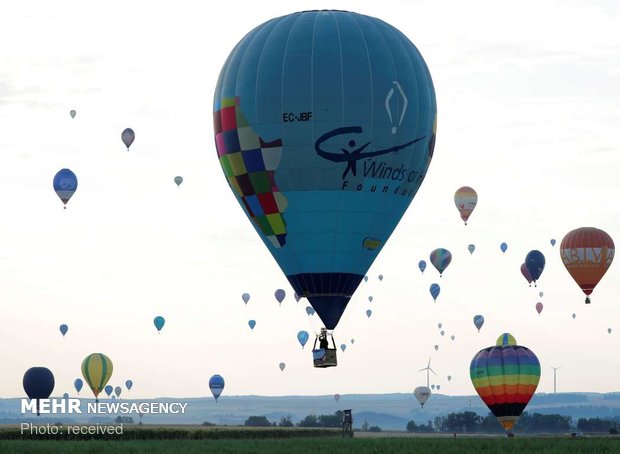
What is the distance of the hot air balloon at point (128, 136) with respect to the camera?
311ft

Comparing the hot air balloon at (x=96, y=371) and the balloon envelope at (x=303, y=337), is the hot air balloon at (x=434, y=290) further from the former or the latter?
the hot air balloon at (x=96, y=371)

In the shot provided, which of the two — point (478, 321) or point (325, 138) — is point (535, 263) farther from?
point (325, 138)

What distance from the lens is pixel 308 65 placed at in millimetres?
58625

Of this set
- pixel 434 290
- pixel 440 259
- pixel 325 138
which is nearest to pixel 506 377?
pixel 440 259

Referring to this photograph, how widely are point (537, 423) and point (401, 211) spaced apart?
422 ft

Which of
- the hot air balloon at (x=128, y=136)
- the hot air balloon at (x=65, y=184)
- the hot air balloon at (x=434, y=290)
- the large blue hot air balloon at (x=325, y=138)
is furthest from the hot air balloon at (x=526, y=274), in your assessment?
the large blue hot air balloon at (x=325, y=138)

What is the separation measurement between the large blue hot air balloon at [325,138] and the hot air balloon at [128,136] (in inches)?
1339

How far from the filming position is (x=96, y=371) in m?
118

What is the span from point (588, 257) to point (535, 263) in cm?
879

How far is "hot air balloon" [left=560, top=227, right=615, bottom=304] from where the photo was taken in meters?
94.6

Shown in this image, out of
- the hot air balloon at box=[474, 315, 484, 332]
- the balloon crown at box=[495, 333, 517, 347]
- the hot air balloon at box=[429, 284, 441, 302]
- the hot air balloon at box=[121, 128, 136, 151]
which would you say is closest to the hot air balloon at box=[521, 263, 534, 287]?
the balloon crown at box=[495, 333, 517, 347]

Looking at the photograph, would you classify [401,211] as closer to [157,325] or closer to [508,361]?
[508,361]

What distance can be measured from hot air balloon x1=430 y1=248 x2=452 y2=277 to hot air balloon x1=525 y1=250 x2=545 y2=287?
678cm

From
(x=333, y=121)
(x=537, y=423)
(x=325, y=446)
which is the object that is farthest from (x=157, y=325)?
(x=537, y=423)
